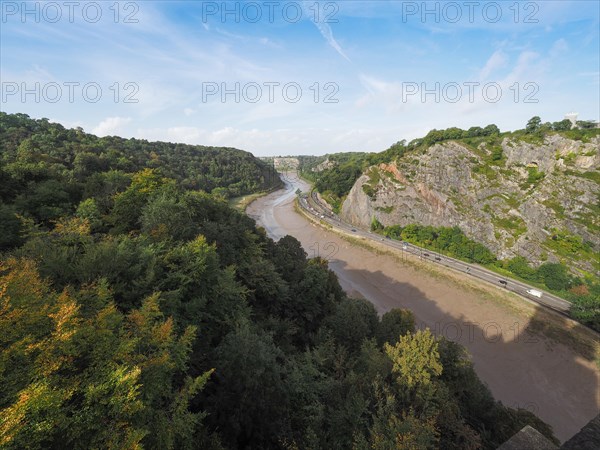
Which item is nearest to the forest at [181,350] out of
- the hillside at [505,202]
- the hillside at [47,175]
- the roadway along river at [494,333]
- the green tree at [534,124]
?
the hillside at [47,175]

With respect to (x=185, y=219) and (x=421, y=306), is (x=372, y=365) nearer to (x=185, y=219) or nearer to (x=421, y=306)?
(x=185, y=219)

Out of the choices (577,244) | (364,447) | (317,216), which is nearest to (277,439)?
(364,447)

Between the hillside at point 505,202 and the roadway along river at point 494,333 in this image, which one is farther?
the hillside at point 505,202

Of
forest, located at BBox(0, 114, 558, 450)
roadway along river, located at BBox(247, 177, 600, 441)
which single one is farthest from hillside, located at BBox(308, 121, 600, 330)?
forest, located at BBox(0, 114, 558, 450)

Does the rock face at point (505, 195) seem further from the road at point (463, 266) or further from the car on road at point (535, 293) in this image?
the car on road at point (535, 293)

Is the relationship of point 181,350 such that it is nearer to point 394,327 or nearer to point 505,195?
point 394,327

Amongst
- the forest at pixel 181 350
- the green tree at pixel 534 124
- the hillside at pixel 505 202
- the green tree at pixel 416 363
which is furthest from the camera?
the green tree at pixel 534 124
